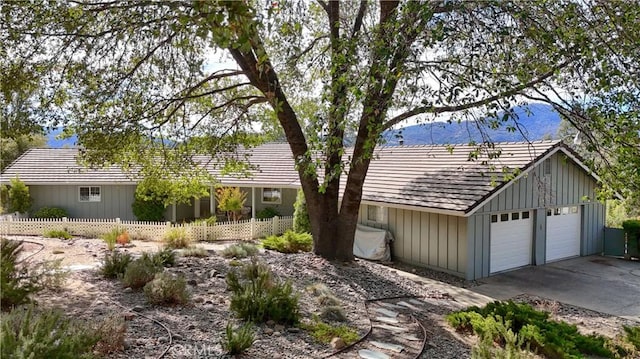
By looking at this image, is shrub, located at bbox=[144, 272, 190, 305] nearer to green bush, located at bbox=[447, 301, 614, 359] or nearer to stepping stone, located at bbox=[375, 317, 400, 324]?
stepping stone, located at bbox=[375, 317, 400, 324]

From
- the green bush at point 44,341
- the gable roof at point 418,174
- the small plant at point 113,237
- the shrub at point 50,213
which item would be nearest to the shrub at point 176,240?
the small plant at point 113,237

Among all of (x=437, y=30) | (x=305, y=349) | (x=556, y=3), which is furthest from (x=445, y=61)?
(x=305, y=349)

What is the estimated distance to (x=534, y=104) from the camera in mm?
8883

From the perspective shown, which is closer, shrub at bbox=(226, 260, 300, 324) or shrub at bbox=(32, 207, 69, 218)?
shrub at bbox=(226, 260, 300, 324)

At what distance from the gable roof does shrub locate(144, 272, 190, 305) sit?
4.59 m

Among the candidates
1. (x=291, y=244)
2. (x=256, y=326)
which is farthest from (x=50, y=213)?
(x=256, y=326)

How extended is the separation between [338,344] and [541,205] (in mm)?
10367

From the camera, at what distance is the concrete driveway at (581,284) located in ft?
34.2

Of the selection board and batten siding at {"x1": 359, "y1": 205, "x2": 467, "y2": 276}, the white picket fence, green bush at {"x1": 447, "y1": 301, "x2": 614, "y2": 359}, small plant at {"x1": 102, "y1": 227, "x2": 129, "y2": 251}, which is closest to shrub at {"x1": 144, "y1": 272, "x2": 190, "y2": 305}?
green bush at {"x1": 447, "y1": 301, "x2": 614, "y2": 359}

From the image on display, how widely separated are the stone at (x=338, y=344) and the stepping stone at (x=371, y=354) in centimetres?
24

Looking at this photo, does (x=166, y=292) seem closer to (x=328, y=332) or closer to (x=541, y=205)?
(x=328, y=332)

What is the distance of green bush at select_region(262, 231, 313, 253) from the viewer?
528 inches

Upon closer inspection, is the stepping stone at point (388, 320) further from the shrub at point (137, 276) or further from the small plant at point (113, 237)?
the small plant at point (113, 237)

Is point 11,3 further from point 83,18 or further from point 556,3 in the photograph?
point 556,3
